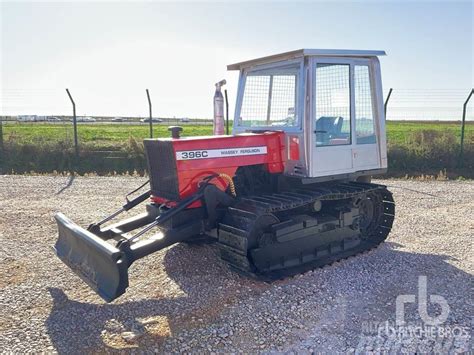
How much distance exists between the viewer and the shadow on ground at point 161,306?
406 centimetres

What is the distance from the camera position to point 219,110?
642cm

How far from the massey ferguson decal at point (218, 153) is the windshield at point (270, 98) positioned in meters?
0.63

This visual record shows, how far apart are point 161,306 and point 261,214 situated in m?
1.50

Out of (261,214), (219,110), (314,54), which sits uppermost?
(314,54)

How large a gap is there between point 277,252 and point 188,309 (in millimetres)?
1375

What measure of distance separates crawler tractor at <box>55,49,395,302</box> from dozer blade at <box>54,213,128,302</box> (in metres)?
0.02

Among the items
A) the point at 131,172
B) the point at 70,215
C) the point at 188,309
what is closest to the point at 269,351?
the point at 188,309

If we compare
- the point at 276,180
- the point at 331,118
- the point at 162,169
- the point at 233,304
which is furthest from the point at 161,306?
the point at 331,118

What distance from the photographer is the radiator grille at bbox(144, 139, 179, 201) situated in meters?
5.33

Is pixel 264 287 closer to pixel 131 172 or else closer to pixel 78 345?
pixel 78 345

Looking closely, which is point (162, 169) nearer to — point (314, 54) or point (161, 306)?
point (161, 306)

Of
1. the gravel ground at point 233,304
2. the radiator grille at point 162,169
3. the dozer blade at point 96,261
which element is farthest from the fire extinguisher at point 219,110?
the dozer blade at point 96,261

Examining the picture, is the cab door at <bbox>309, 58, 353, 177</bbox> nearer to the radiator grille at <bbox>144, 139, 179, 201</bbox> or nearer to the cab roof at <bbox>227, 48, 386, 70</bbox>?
the cab roof at <bbox>227, 48, 386, 70</bbox>

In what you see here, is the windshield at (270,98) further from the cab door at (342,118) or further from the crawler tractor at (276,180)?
the cab door at (342,118)
